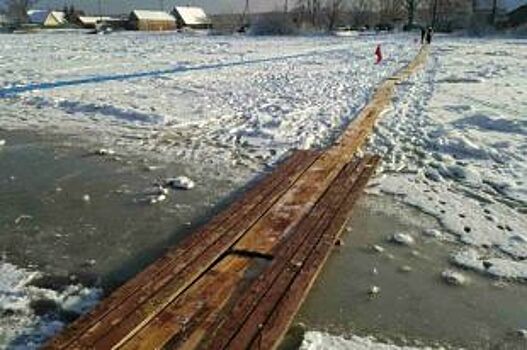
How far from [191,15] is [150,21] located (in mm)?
13407

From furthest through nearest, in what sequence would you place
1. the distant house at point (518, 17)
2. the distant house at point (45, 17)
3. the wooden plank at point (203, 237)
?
the distant house at point (45, 17), the distant house at point (518, 17), the wooden plank at point (203, 237)

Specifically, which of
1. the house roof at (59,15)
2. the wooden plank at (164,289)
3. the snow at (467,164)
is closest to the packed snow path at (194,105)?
the snow at (467,164)

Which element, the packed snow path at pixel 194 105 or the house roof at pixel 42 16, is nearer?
the packed snow path at pixel 194 105

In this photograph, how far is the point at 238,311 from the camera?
3.76 metres

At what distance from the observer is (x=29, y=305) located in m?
4.04

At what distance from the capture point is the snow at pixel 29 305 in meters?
3.65

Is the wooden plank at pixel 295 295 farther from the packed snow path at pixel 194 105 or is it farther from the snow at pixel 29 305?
the packed snow path at pixel 194 105

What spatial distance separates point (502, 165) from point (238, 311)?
508 cm

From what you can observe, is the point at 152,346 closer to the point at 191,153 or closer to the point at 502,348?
the point at 502,348

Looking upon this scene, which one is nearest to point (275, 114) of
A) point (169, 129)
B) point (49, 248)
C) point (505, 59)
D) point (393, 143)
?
point (169, 129)

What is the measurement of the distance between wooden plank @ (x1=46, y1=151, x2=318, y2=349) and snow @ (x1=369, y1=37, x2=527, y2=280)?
3.54ft

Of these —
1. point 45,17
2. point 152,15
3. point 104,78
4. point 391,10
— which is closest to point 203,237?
point 104,78

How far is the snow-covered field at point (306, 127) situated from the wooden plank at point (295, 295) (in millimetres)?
212

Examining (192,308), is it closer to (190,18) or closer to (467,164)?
(467,164)
